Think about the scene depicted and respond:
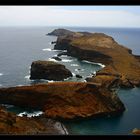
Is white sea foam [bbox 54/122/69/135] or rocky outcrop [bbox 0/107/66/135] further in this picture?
white sea foam [bbox 54/122/69/135]

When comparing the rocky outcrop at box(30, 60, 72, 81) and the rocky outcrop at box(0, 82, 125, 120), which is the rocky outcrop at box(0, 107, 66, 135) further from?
the rocky outcrop at box(30, 60, 72, 81)

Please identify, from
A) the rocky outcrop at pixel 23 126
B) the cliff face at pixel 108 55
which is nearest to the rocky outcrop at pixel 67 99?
the rocky outcrop at pixel 23 126

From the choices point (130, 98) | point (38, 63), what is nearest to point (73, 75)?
point (38, 63)

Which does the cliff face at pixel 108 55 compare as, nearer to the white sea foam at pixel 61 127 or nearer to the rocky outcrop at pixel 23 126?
the white sea foam at pixel 61 127

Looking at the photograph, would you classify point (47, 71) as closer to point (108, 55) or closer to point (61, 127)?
point (61, 127)

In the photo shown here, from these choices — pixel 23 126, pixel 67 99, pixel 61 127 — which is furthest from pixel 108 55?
pixel 23 126

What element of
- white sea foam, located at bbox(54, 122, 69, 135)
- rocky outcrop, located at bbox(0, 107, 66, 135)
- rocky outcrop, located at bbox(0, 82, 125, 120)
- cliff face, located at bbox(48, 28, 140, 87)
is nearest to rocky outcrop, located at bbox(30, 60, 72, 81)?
cliff face, located at bbox(48, 28, 140, 87)
